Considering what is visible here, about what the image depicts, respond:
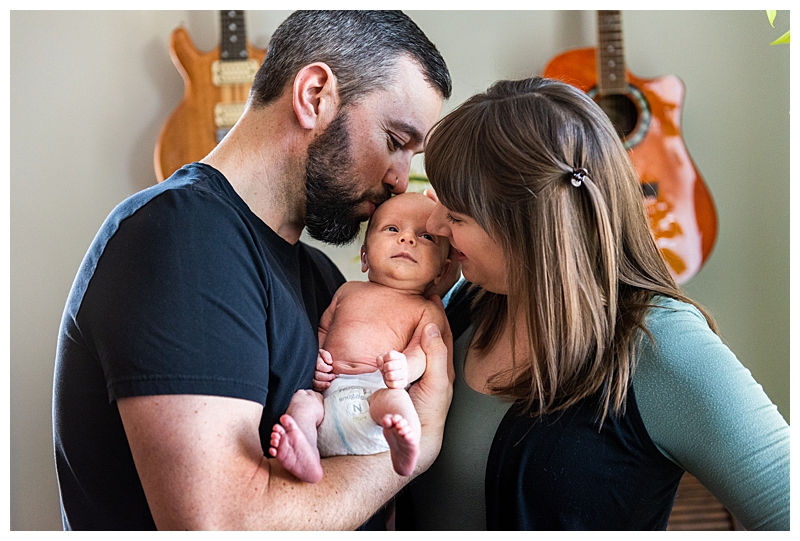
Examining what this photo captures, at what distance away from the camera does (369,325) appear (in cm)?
120

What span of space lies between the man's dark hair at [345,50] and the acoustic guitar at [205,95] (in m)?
0.93

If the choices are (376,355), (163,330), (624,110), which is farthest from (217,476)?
→ (624,110)

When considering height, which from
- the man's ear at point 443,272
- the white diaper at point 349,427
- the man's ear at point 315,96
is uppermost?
the man's ear at point 315,96

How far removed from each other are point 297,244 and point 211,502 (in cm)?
58

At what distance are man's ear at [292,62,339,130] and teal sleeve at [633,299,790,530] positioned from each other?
677 millimetres

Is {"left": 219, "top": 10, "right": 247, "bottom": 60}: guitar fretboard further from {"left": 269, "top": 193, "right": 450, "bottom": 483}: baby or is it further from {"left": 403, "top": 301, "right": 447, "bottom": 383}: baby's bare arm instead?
{"left": 403, "top": 301, "right": 447, "bottom": 383}: baby's bare arm

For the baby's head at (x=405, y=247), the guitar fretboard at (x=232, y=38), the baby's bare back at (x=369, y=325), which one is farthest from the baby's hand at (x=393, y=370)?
the guitar fretboard at (x=232, y=38)

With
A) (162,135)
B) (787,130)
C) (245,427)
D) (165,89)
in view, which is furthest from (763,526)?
(165,89)

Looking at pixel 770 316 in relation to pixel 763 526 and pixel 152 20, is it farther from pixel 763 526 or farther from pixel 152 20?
pixel 152 20

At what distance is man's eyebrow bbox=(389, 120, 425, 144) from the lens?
131cm

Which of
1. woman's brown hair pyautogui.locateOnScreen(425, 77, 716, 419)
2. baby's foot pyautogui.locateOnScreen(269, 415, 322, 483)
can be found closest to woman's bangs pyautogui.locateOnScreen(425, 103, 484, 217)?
woman's brown hair pyautogui.locateOnScreen(425, 77, 716, 419)

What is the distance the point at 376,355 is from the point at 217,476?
357 millimetres

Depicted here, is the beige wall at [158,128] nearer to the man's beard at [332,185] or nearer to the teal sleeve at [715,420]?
the man's beard at [332,185]

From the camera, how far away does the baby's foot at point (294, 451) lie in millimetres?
926
